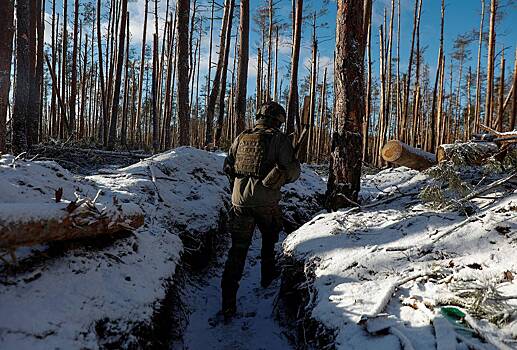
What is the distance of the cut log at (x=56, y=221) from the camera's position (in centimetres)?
182

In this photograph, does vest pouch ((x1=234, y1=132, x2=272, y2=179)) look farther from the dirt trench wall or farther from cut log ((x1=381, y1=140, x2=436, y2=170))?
cut log ((x1=381, y1=140, x2=436, y2=170))

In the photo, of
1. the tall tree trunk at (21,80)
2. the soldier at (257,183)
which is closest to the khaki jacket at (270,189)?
the soldier at (257,183)

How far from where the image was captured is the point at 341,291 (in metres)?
2.41

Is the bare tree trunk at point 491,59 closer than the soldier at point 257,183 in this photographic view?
No

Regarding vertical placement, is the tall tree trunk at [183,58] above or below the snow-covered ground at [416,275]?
above

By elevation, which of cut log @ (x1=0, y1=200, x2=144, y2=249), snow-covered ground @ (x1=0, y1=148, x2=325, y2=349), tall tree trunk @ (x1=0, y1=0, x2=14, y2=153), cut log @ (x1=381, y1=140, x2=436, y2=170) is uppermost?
tall tree trunk @ (x1=0, y1=0, x2=14, y2=153)

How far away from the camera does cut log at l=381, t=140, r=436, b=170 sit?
643 cm

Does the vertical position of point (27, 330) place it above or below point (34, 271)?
below

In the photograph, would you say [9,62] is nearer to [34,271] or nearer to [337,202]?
[34,271]

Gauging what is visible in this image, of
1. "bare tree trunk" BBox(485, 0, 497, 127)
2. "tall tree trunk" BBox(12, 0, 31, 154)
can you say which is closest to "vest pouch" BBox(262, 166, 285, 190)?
"tall tree trunk" BBox(12, 0, 31, 154)

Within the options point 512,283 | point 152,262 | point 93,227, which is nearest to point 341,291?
point 512,283

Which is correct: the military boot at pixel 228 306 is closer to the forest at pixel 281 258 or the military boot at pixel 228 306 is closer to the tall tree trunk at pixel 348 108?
the forest at pixel 281 258

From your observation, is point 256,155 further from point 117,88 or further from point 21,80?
point 117,88

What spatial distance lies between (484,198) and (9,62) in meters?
8.01
